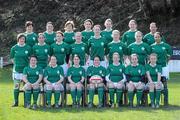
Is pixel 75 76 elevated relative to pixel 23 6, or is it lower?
lower

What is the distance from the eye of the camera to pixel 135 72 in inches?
525

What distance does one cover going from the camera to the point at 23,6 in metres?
32.1

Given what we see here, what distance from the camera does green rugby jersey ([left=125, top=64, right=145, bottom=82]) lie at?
13352mm

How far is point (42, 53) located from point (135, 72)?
89.8 inches

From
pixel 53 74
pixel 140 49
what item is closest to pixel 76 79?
pixel 53 74

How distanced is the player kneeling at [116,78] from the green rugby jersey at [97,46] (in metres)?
0.52

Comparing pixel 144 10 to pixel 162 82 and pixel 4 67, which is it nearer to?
pixel 4 67

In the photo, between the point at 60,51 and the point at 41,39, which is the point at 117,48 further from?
the point at 41,39

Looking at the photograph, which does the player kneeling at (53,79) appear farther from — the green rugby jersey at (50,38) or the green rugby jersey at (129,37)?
the green rugby jersey at (129,37)

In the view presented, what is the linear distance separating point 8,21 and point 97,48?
1832 cm

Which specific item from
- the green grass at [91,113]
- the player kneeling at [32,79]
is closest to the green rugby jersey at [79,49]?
the player kneeling at [32,79]

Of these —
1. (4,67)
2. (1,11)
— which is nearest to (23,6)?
(1,11)

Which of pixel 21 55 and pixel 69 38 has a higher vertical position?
pixel 69 38

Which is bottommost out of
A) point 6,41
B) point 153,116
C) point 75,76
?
point 153,116
